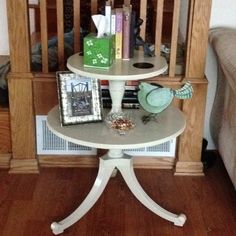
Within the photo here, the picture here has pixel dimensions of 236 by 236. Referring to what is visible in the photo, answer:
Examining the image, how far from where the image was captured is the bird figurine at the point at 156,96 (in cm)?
176

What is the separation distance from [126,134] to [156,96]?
19cm

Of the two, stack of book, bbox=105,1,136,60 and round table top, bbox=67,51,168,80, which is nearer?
round table top, bbox=67,51,168,80

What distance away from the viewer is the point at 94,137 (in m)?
1.70

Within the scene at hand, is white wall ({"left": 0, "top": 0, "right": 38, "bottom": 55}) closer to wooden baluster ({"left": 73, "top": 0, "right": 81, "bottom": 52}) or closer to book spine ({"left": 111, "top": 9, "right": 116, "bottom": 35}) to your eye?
wooden baluster ({"left": 73, "top": 0, "right": 81, "bottom": 52})

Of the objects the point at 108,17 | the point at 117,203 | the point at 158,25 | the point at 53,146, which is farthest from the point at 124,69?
the point at 53,146

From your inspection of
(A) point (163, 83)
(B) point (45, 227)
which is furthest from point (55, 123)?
(A) point (163, 83)

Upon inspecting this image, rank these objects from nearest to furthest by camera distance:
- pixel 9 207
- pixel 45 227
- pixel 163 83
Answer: pixel 45 227 < pixel 9 207 < pixel 163 83

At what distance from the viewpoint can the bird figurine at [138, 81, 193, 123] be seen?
176cm

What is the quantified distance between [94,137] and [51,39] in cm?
82

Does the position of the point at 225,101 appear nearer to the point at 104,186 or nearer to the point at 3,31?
the point at 104,186

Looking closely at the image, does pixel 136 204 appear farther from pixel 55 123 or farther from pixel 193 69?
pixel 193 69

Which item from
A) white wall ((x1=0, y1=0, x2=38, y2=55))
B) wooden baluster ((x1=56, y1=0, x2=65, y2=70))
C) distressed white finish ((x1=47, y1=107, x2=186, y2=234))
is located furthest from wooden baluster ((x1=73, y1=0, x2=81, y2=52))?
white wall ((x1=0, y1=0, x2=38, y2=55))

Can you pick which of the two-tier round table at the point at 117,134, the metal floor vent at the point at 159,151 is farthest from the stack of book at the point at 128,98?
the metal floor vent at the point at 159,151

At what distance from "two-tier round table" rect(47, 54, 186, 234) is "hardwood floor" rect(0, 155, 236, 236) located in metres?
0.08
